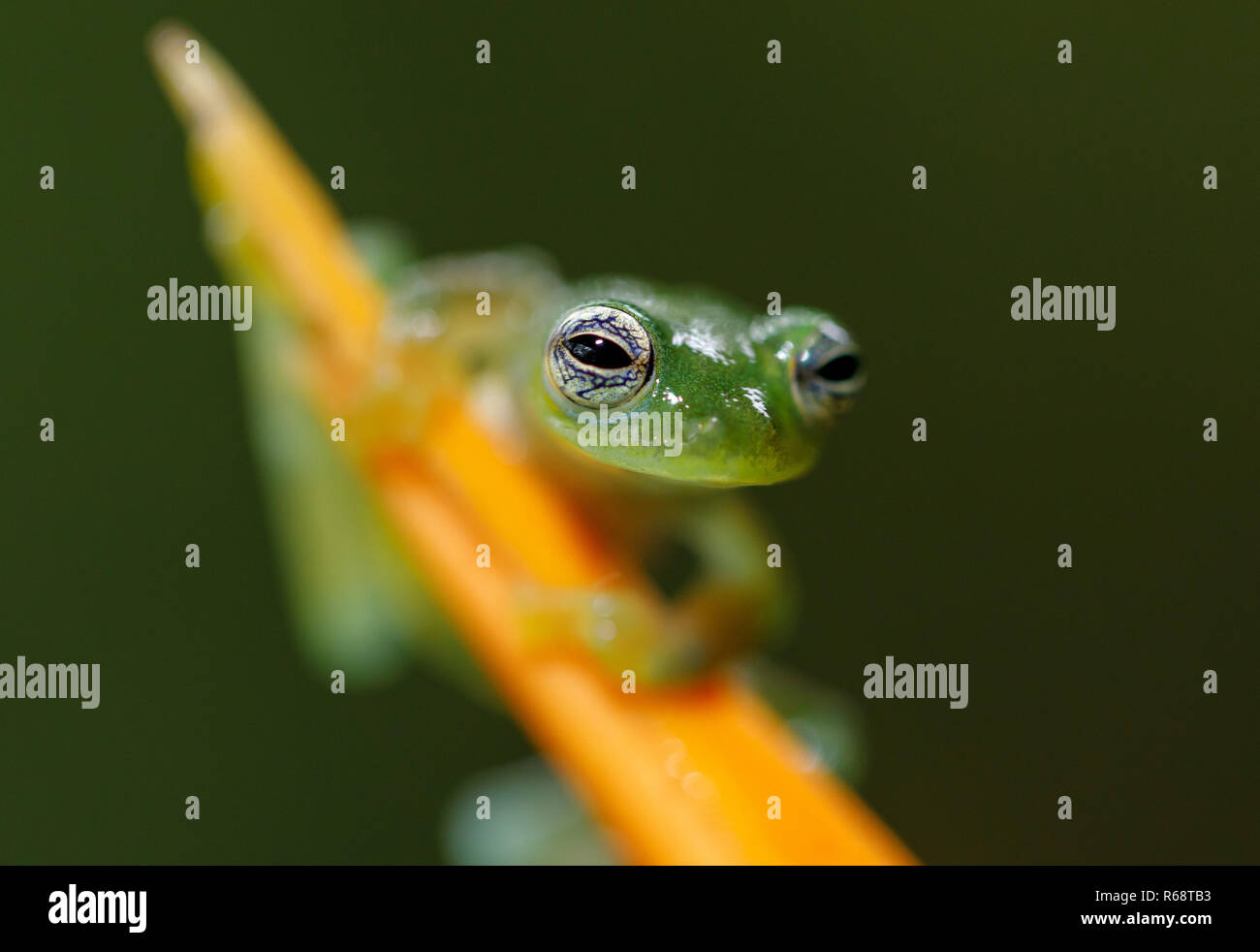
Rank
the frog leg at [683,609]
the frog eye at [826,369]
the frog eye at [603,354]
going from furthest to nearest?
1. the frog eye at [826,369]
2. the frog eye at [603,354]
3. the frog leg at [683,609]

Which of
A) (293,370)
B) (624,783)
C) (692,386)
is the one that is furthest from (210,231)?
(624,783)

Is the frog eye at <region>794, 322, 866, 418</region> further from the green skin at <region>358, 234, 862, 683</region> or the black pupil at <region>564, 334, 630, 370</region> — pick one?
the black pupil at <region>564, 334, 630, 370</region>

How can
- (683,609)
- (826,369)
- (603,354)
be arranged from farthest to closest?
1. (683,609)
2. (826,369)
3. (603,354)

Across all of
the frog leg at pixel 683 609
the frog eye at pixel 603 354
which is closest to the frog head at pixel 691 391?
the frog eye at pixel 603 354

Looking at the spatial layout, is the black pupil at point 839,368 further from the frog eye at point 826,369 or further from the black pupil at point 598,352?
the black pupil at point 598,352

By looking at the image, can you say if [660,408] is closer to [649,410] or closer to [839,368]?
[649,410]

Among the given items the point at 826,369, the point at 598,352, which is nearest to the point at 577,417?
the point at 598,352
